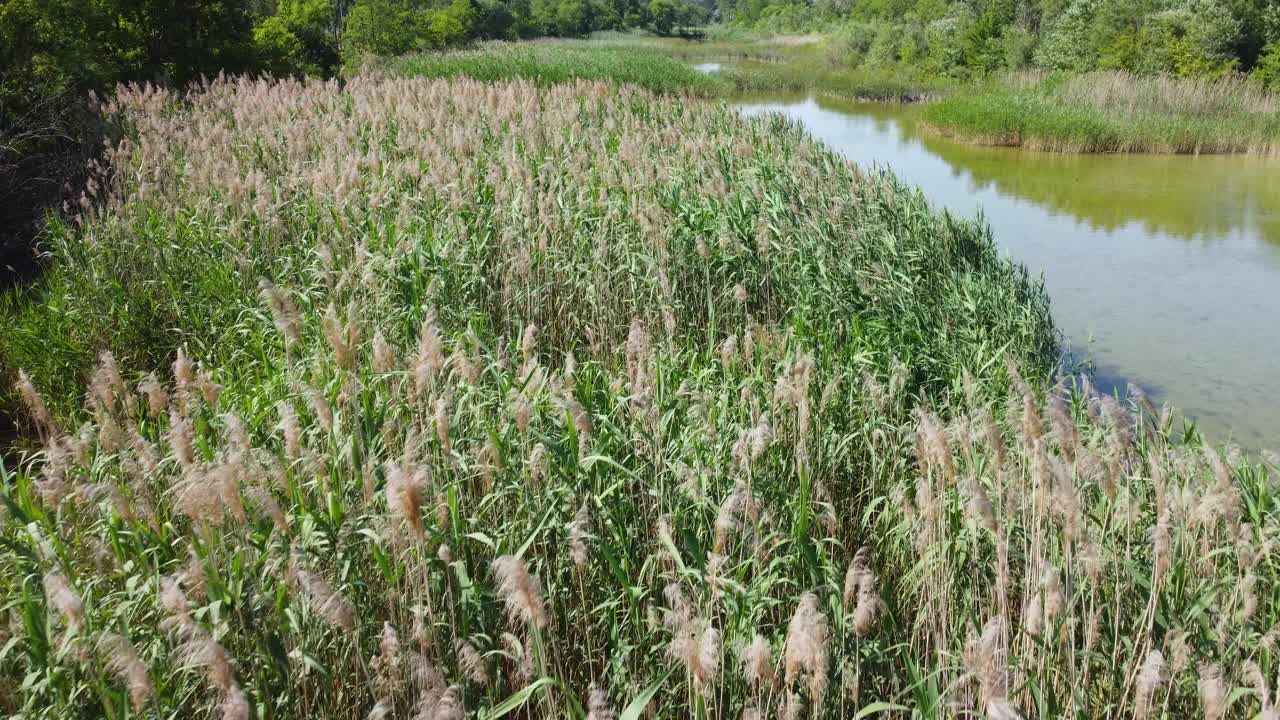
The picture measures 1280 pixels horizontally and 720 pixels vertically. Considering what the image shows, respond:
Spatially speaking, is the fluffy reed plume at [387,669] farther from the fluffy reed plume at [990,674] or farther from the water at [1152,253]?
the water at [1152,253]

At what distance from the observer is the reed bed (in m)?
2.27

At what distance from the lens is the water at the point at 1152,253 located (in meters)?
6.53

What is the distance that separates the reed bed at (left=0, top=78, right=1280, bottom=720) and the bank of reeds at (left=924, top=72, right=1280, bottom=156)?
38.3ft

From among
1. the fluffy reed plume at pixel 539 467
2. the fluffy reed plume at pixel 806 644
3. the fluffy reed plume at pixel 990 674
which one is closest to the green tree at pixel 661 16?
the fluffy reed plume at pixel 539 467

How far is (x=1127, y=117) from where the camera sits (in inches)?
674

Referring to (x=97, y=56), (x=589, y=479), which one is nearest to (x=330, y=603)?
(x=589, y=479)

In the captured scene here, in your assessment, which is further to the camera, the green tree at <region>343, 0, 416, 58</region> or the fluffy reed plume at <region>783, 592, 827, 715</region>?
the green tree at <region>343, 0, 416, 58</region>

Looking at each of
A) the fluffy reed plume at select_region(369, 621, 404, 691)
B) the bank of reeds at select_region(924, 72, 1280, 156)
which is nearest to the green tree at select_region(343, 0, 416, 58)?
the bank of reeds at select_region(924, 72, 1280, 156)

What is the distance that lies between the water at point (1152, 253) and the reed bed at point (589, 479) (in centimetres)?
134

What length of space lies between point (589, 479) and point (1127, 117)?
17680 millimetres

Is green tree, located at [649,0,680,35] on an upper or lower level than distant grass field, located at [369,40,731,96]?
upper

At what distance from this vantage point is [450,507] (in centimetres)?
282

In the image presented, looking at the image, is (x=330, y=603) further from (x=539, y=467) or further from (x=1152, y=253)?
(x=1152, y=253)

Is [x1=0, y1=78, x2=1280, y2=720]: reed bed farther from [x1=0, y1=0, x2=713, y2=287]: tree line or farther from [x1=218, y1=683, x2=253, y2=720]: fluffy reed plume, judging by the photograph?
[x1=0, y1=0, x2=713, y2=287]: tree line
